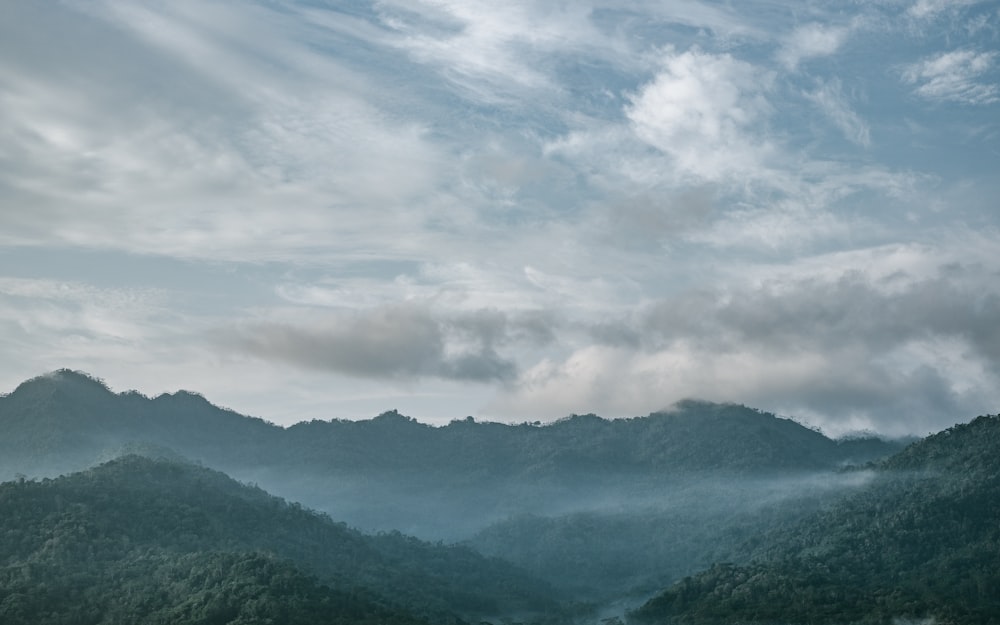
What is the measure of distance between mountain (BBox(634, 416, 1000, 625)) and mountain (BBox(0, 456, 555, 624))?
31.6m

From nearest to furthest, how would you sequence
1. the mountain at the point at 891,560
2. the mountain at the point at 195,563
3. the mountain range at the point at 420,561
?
1. the mountain at the point at 195,563
2. the mountain range at the point at 420,561
3. the mountain at the point at 891,560

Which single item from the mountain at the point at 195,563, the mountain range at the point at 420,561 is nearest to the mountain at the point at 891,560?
the mountain range at the point at 420,561

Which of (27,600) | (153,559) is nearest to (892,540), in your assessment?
(153,559)

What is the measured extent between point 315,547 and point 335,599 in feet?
131

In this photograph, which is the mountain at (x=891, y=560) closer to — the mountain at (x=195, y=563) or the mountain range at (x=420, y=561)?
the mountain range at (x=420, y=561)

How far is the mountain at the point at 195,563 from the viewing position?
322 feet

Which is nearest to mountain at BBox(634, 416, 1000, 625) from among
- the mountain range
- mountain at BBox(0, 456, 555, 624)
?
the mountain range

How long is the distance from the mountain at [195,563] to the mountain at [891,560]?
3163cm

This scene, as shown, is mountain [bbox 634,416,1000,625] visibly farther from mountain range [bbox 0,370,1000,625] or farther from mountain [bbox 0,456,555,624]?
mountain [bbox 0,456,555,624]

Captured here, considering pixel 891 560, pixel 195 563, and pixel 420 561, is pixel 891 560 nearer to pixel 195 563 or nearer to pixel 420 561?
pixel 420 561

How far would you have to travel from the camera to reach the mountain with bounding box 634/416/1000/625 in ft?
349

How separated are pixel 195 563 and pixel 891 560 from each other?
7603cm

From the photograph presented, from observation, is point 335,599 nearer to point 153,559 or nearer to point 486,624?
point 153,559

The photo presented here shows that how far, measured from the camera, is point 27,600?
96.5m
